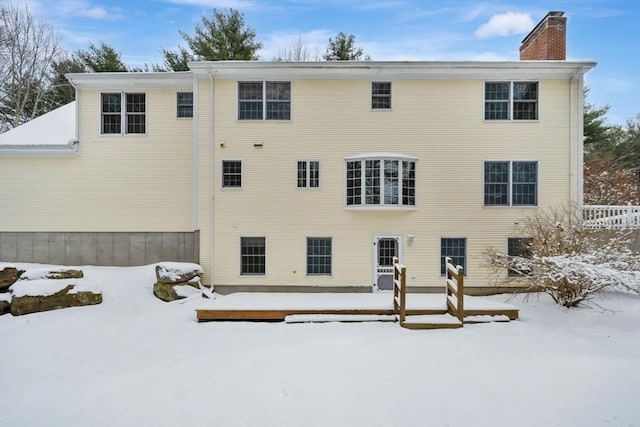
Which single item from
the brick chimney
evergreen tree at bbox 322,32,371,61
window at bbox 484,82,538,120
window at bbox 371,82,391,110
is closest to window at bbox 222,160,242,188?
window at bbox 371,82,391,110

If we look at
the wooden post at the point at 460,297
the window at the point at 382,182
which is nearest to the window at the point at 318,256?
the window at the point at 382,182

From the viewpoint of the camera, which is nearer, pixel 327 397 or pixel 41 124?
Result: pixel 327 397

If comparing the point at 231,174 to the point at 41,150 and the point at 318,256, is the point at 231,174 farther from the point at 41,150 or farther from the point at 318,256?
the point at 41,150

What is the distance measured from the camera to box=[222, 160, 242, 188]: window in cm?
1161

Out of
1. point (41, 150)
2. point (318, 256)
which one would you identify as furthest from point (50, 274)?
point (318, 256)

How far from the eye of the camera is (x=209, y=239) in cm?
1146

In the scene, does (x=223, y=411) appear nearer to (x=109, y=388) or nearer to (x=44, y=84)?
(x=109, y=388)

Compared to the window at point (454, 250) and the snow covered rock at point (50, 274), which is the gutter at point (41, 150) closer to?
the snow covered rock at point (50, 274)

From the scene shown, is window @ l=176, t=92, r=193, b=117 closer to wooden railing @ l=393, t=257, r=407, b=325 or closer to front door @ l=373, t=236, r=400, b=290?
front door @ l=373, t=236, r=400, b=290

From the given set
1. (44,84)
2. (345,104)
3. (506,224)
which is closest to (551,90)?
(506,224)

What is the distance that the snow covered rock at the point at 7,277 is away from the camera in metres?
9.43

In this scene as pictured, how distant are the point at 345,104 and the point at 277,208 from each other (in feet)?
13.9

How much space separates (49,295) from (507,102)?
49.6 ft

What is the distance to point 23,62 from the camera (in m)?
20.2
